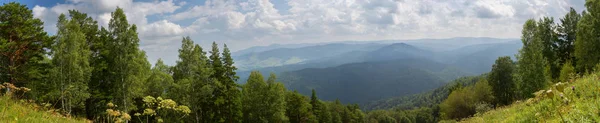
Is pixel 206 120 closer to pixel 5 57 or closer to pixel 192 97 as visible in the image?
pixel 192 97

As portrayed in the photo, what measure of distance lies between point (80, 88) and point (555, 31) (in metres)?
52.4

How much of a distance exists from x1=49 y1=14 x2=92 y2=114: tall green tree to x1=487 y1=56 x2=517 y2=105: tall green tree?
5698 centimetres

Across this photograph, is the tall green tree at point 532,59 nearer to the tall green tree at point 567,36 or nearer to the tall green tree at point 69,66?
the tall green tree at point 567,36

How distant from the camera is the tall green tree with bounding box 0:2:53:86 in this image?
80.4 feet

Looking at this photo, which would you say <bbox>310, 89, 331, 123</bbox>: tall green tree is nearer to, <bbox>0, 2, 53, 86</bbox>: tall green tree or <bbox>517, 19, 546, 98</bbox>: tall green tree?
<bbox>517, 19, 546, 98</bbox>: tall green tree

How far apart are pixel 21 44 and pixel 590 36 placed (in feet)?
159

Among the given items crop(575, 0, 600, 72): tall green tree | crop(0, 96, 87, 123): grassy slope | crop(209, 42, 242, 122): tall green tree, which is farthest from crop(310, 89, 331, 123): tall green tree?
crop(0, 96, 87, 123): grassy slope

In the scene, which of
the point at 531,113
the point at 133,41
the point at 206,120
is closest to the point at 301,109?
the point at 206,120

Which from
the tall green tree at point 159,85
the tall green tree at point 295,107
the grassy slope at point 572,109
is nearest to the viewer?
the grassy slope at point 572,109

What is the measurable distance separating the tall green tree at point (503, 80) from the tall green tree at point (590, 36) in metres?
21.4

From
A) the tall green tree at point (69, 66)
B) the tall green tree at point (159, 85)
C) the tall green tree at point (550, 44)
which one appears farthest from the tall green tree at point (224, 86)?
the tall green tree at point (550, 44)

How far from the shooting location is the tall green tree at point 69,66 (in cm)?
2350

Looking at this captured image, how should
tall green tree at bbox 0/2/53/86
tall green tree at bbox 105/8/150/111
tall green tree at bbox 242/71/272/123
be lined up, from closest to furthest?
tall green tree at bbox 0/2/53/86, tall green tree at bbox 105/8/150/111, tall green tree at bbox 242/71/272/123

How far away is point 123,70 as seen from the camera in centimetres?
2553
